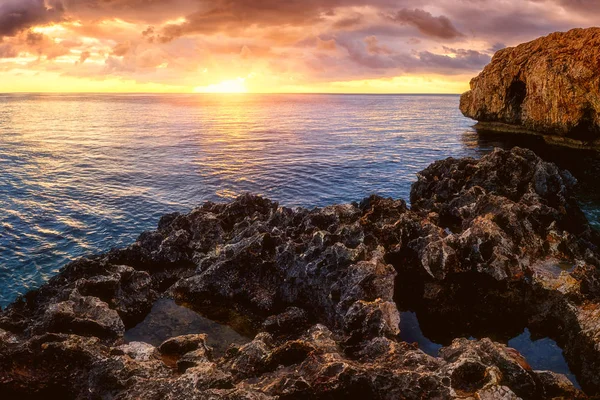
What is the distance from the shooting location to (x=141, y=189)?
132 ft

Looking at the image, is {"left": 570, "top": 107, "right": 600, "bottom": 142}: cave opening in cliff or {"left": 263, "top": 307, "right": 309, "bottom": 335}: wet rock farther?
{"left": 570, "top": 107, "right": 600, "bottom": 142}: cave opening in cliff

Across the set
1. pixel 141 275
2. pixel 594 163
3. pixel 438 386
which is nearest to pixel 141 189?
pixel 141 275

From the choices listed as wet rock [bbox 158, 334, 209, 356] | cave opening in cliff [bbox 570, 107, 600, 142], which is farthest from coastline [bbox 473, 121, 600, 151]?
wet rock [bbox 158, 334, 209, 356]

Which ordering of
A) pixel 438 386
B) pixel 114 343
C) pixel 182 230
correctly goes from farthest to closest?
pixel 182 230, pixel 114 343, pixel 438 386

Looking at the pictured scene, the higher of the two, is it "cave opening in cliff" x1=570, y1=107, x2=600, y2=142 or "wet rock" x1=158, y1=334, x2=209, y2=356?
"cave opening in cliff" x1=570, y1=107, x2=600, y2=142

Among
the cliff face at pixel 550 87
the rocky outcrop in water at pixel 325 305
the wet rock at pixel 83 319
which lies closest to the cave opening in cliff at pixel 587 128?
the cliff face at pixel 550 87

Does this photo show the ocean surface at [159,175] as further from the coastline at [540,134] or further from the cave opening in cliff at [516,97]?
the cave opening in cliff at [516,97]

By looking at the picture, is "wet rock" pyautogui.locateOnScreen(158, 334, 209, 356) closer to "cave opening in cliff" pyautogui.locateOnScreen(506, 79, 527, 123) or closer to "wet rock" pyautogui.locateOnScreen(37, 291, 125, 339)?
"wet rock" pyautogui.locateOnScreen(37, 291, 125, 339)

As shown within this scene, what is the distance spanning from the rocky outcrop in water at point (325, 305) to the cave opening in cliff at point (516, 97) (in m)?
56.5

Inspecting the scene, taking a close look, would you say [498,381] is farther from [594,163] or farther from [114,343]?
[594,163]

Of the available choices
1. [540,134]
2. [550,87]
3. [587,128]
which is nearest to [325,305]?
[587,128]

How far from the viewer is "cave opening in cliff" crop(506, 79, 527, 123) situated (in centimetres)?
7331

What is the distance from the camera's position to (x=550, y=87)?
60625 millimetres

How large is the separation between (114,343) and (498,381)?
11.6 m
